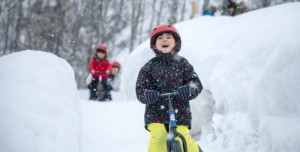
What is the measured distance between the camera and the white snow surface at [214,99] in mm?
2133

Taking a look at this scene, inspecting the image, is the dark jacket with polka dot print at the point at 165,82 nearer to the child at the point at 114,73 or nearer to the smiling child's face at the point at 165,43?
the smiling child's face at the point at 165,43

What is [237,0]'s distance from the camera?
8859 mm

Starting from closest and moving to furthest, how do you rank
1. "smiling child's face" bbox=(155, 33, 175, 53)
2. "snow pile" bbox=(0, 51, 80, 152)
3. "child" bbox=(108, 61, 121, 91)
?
"snow pile" bbox=(0, 51, 80, 152)
"smiling child's face" bbox=(155, 33, 175, 53)
"child" bbox=(108, 61, 121, 91)

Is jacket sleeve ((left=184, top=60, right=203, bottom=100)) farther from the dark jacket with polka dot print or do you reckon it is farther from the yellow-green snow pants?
the yellow-green snow pants

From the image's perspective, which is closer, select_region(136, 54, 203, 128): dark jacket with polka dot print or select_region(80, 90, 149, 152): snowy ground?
select_region(136, 54, 203, 128): dark jacket with polka dot print

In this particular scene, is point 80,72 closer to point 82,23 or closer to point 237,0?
point 82,23

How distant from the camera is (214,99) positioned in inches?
177

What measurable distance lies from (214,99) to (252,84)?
3.21 feet

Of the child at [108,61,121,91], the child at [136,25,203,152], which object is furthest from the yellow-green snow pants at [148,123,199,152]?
the child at [108,61,121,91]

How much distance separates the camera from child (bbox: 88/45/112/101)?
358 inches

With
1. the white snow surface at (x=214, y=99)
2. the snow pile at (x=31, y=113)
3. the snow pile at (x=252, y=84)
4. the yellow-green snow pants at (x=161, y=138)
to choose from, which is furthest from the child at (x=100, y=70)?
the yellow-green snow pants at (x=161, y=138)

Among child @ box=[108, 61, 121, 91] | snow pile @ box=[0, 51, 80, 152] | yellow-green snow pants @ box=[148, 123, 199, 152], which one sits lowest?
→ child @ box=[108, 61, 121, 91]

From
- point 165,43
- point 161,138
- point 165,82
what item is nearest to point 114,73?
point 165,43

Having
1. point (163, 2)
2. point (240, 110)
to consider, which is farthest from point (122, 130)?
point (163, 2)
